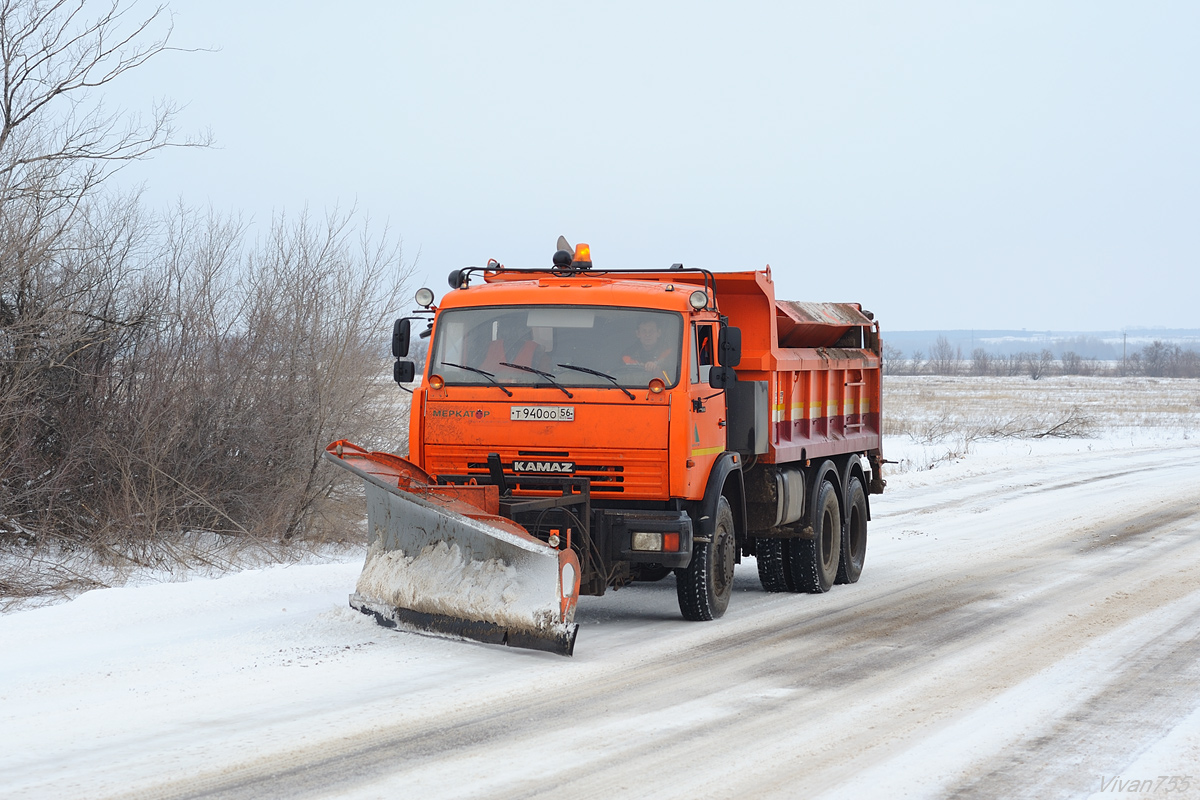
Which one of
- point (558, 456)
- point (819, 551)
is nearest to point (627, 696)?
point (558, 456)

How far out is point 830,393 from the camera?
12.2m

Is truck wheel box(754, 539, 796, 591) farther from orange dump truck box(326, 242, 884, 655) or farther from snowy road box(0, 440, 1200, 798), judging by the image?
orange dump truck box(326, 242, 884, 655)

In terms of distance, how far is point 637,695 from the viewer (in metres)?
6.89

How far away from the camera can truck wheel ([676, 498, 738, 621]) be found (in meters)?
9.16

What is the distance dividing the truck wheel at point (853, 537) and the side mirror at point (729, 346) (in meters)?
3.63

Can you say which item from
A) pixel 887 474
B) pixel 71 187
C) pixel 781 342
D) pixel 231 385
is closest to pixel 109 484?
pixel 231 385

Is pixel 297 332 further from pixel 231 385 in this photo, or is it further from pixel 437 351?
pixel 437 351

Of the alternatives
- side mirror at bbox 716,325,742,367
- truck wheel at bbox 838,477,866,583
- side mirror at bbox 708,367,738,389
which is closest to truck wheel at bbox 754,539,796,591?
truck wheel at bbox 838,477,866,583

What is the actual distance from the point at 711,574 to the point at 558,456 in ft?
4.88

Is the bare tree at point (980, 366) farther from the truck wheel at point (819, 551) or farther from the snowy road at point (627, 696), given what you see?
the snowy road at point (627, 696)

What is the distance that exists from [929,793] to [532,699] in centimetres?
236

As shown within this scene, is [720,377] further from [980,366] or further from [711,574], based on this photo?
[980,366]

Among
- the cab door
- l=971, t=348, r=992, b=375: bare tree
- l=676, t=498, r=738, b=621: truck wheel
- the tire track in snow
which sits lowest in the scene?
the tire track in snow

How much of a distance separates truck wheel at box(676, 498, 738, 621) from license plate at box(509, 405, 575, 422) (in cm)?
131
